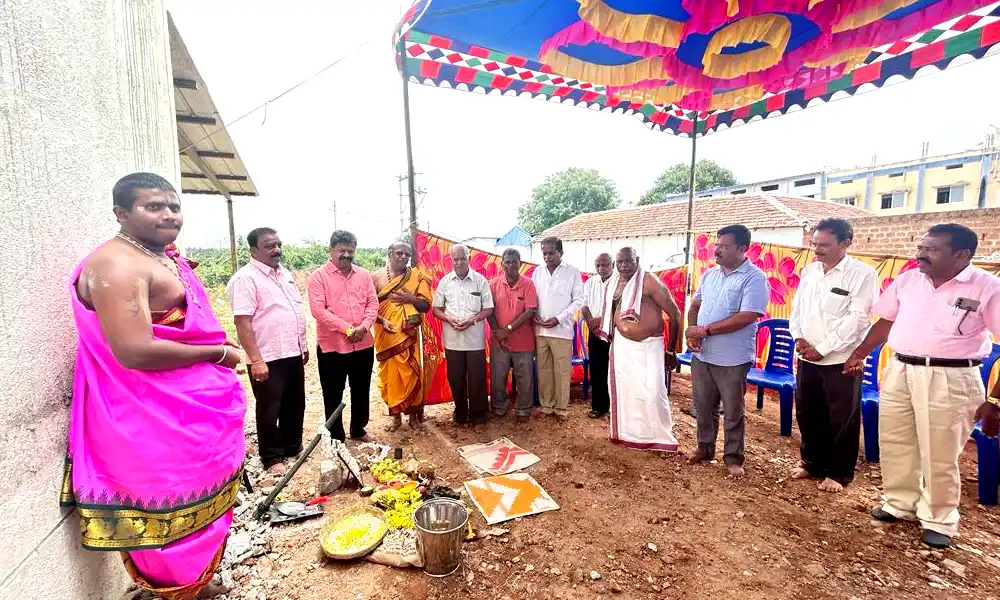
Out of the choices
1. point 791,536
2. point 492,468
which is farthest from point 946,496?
point 492,468

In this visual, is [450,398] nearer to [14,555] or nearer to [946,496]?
[14,555]

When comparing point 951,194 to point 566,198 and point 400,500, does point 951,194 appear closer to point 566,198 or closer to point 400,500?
point 566,198

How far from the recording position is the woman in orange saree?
14.5 ft

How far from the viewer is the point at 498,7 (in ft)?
11.8

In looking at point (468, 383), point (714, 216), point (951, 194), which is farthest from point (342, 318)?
point (951, 194)

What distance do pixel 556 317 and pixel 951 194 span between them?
124 feet

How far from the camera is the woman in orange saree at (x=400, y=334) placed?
173 inches

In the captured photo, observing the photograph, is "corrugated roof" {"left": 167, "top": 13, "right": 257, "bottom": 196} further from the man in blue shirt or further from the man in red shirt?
the man in blue shirt

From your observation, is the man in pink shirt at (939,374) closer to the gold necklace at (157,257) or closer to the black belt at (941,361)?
the black belt at (941,361)

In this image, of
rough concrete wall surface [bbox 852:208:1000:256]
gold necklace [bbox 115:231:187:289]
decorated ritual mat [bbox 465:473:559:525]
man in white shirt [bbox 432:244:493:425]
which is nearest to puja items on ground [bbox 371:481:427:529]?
decorated ritual mat [bbox 465:473:559:525]

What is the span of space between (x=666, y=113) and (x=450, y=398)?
5093mm

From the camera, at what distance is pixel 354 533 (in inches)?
104

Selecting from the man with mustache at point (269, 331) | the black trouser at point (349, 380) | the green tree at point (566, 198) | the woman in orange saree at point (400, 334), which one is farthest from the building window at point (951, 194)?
the man with mustache at point (269, 331)

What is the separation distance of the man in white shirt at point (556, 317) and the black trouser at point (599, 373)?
0.39m
